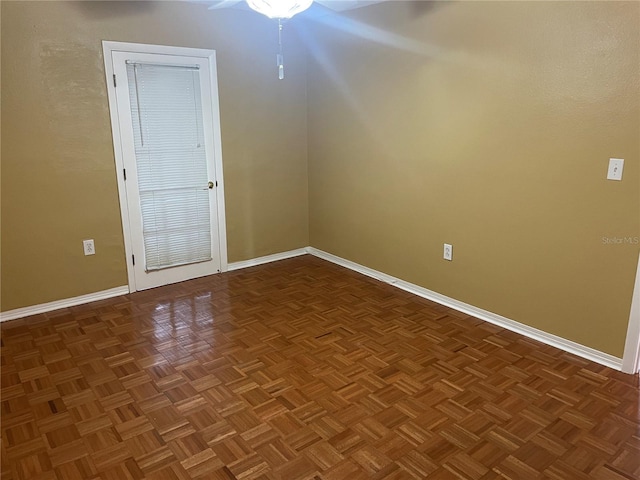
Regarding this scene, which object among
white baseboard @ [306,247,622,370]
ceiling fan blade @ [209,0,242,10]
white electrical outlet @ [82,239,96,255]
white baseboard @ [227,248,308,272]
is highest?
ceiling fan blade @ [209,0,242,10]

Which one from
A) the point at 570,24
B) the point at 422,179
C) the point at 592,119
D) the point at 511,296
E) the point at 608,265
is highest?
the point at 570,24

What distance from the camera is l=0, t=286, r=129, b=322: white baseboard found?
3282 millimetres

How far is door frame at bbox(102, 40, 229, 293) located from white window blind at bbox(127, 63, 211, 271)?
4.3 inches

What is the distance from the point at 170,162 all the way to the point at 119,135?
43 centimetres

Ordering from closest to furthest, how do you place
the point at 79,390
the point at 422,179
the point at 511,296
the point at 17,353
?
the point at 79,390 → the point at 17,353 → the point at 511,296 → the point at 422,179

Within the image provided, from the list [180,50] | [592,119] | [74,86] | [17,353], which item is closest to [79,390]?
[17,353]

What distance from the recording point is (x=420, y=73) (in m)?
3.34

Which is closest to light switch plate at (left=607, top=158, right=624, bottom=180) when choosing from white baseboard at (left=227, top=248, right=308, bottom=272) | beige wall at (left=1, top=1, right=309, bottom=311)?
beige wall at (left=1, top=1, right=309, bottom=311)

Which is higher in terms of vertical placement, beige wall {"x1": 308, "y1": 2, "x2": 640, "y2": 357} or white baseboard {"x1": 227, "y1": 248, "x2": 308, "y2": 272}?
beige wall {"x1": 308, "y1": 2, "x2": 640, "y2": 357}

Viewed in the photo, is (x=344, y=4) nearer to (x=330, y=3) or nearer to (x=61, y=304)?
(x=330, y=3)

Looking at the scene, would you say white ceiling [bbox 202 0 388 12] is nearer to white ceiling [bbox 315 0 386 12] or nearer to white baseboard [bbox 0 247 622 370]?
white ceiling [bbox 315 0 386 12]

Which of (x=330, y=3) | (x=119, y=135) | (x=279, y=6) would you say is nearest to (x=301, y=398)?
(x=279, y=6)

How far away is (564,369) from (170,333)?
2.38 m

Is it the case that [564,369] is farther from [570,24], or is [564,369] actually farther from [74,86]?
[74,86]
